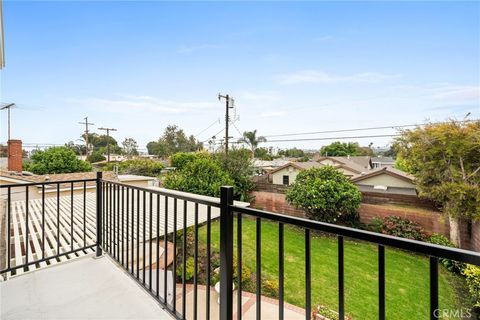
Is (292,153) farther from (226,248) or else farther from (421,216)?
(226,248)

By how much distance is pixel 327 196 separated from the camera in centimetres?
858

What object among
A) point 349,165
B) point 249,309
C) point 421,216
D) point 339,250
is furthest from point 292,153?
point 339,250

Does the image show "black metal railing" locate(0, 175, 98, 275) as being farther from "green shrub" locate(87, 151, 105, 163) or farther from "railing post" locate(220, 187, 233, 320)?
"green shrub" locate(87, 151, 105, 163)

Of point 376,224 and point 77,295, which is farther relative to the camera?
point 376,224

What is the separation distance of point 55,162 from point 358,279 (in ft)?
48.1

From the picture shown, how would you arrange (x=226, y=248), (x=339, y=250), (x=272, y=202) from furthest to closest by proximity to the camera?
(x=272, y=202), (x=226, y=248), (x=339, y=250)

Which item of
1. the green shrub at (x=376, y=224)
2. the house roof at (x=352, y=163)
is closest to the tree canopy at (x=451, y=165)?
the green shrub at (x=376, y=224)

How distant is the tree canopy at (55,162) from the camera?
12.6 m

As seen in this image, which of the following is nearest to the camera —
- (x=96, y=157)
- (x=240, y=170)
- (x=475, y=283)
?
(x=475, y=283)

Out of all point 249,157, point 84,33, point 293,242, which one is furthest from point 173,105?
point 293,242

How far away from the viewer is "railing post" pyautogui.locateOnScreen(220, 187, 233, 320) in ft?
3.50

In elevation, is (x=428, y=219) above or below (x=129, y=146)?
below

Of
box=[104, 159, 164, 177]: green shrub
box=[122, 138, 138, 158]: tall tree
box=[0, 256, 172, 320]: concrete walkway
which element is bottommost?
box=[0, 256, 172, 320]: concrete walkway

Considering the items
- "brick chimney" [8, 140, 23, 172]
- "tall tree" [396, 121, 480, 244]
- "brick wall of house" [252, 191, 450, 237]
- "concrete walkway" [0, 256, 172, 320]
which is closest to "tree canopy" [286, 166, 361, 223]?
"brick wall of house" [252, 191, 450, 237]
